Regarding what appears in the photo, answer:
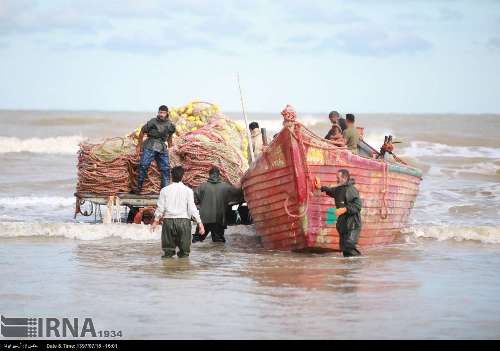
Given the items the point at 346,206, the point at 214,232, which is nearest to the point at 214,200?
the point at 214,232

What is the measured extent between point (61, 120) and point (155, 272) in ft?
184

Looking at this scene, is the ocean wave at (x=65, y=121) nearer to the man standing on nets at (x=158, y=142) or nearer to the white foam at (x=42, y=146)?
the white foam at (x=42, y=146)

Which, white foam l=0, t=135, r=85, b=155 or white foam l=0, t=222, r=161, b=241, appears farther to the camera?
white foam l=0, t=135, r=85, b=155

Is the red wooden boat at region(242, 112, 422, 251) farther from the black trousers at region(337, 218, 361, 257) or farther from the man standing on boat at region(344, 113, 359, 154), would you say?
the man standing on boat at region(344, 113, 359, 154)

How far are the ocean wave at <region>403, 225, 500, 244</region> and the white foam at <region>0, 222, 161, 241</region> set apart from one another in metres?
4.79

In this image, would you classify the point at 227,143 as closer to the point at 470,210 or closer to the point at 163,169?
the point at 163,169

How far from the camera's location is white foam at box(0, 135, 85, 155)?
4512 cm

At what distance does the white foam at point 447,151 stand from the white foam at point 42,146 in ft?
52.5

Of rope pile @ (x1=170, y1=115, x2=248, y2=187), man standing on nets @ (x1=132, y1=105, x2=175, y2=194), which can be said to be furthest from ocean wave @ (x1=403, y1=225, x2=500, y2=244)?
man standing on nets @ (x1=132, y1=105, x2=175, y2=194)

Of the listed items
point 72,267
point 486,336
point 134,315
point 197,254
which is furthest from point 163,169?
point 486,336

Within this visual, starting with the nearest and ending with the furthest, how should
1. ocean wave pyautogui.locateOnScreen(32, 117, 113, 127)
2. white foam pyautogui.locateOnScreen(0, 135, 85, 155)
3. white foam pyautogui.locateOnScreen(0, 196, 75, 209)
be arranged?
white foam pyautogui.locateOnScreen(0, 196, 75, 209)
white foam pyautogui.locateOnScreen(0, 135, 85, 155)
ocean wave pyautogui.locateOnScreen(32, 117, 113, 127)

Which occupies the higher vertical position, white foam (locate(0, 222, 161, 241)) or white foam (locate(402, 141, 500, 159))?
white foam (locate(402, 141, 500, 159))

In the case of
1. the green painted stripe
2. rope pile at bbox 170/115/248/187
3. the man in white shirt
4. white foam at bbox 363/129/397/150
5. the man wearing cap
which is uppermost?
white foam at bbox 363/129/397/150

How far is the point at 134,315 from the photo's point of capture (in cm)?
981
